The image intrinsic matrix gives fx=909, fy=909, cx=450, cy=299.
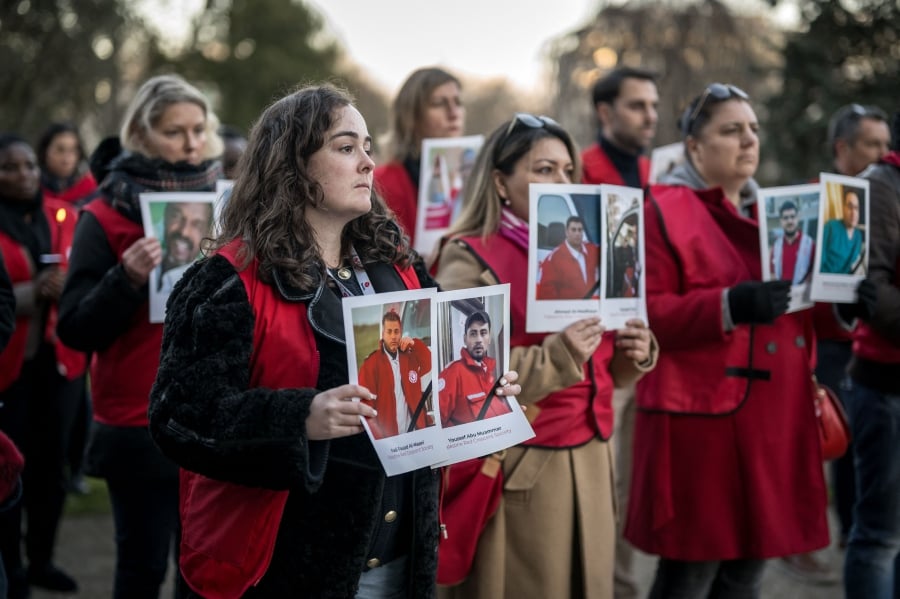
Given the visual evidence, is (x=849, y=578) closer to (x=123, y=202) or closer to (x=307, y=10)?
(x=123, y=202)

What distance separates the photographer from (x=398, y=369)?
215cm

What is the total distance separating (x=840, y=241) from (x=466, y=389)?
191cm

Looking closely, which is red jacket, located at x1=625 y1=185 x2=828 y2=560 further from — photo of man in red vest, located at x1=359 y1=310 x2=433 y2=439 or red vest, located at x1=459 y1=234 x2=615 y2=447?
photo of man in red vest, located at x1=359 y1=310 x2=433 y2=439

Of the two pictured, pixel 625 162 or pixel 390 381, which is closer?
pixel 390 381

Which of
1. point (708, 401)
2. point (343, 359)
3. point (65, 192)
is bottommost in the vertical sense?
point (708, 401)

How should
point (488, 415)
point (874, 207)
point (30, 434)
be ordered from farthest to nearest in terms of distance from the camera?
1. point (30, 434)
2. point (874, 207)
3. point (488, 415)

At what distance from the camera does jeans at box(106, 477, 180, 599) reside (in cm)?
337

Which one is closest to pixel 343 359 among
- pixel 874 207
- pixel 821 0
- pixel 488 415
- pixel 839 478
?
pixel 488 415

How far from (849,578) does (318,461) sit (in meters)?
2.67

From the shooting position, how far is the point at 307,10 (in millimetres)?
36312

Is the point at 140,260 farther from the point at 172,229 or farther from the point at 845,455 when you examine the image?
the point at 845,455

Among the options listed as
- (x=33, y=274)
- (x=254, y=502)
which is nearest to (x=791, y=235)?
(x=254, y=502)

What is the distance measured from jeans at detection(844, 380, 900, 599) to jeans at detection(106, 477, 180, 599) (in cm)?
275

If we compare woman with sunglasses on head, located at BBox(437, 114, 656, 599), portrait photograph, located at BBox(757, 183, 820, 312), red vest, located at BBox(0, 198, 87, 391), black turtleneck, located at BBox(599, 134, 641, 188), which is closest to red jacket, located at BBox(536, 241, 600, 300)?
woman with sunglasses on head, located at BBox(437, 114, 656, 599)
